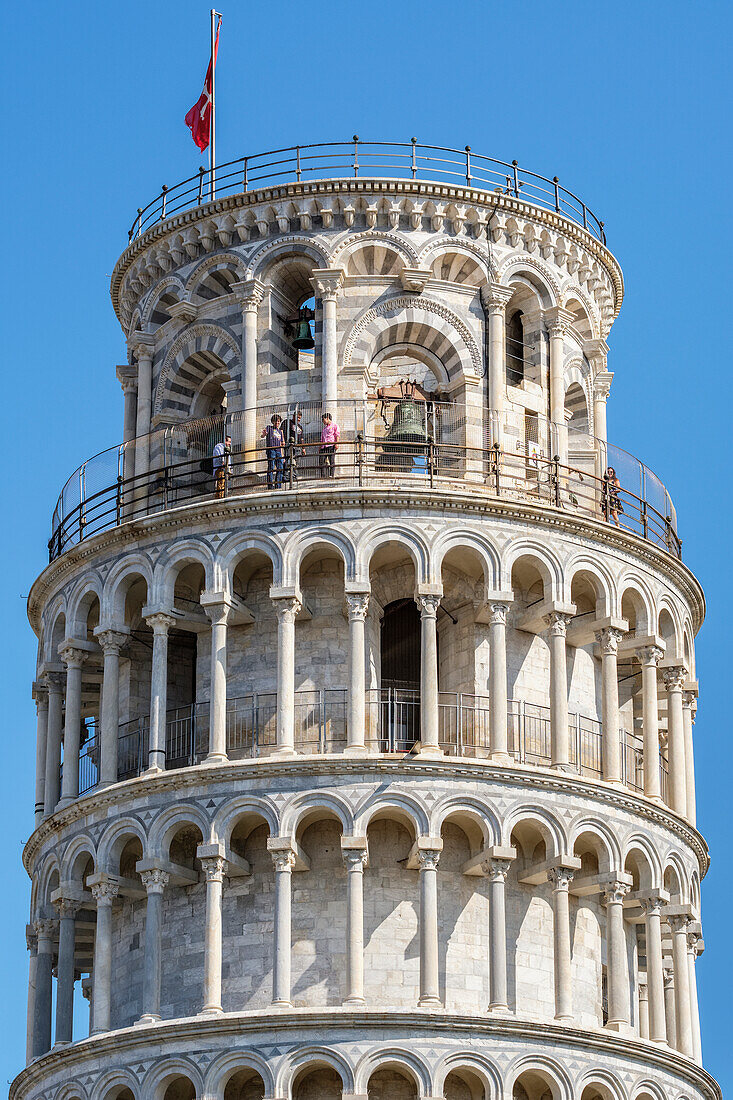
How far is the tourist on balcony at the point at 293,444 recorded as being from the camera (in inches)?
2327

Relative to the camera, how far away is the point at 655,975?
57.7 m

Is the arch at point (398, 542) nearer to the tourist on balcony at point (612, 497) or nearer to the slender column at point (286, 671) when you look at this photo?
the slender column at point (286, 671)

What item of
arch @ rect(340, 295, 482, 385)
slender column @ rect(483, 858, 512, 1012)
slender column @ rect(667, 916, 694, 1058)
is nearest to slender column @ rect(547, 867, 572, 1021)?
slender column @ rect(483, 858, 512, 1012)

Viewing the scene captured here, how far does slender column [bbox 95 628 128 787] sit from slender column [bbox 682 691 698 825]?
13.6m

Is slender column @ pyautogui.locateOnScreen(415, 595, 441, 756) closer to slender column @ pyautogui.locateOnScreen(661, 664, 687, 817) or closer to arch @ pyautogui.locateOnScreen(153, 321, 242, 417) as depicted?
slender column @ pyautogui.locateOnScreen(661, 664, 687, 817)

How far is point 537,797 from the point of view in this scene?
56.7 meters

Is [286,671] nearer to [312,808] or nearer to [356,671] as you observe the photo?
[356,671]

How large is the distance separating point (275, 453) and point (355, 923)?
1136cm

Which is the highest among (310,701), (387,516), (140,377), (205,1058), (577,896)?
(140,377)

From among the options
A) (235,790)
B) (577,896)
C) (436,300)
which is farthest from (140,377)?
(577,896)

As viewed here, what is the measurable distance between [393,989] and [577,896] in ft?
17.6

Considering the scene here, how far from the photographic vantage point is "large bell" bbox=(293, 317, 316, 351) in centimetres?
6244

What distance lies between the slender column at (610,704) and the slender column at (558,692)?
1.06 meters

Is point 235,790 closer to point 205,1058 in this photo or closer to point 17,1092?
point 205,1058
